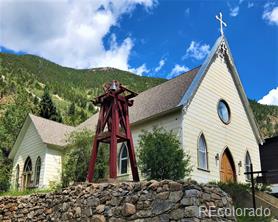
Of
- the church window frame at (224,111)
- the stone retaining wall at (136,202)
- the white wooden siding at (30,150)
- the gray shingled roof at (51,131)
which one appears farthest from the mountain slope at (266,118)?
the stone retaining wall at (136,202)

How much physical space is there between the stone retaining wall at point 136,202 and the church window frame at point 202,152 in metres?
9.63

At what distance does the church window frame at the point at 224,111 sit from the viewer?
23.7m

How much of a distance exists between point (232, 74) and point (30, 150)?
16.4m

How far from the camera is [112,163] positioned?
1597 centimetres

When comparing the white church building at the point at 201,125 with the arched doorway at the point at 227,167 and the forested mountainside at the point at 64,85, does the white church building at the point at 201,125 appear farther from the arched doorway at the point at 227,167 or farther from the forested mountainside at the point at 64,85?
the forested mountainside at the point at 64,85

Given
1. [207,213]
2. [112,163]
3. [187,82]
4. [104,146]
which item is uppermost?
[187,82]

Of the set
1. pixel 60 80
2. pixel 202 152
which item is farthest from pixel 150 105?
pixel 60 80

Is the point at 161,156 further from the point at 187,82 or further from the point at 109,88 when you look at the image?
the point at 187,82

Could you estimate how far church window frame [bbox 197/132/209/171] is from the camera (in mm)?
21189

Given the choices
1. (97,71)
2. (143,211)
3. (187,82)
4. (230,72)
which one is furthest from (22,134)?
(97,71)

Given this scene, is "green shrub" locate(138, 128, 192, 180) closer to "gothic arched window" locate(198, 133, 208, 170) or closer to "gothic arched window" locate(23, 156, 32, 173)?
"gothic arched window" locate(198, 133, 208, 170)

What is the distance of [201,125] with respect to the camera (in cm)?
2184

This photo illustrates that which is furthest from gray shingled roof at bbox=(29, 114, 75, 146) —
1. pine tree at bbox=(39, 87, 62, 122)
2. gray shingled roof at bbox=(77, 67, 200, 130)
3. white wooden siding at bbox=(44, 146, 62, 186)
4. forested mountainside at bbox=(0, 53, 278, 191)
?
forested mountainside at bbox=(0, 53, 278, 191)

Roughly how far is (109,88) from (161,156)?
3736 mm
